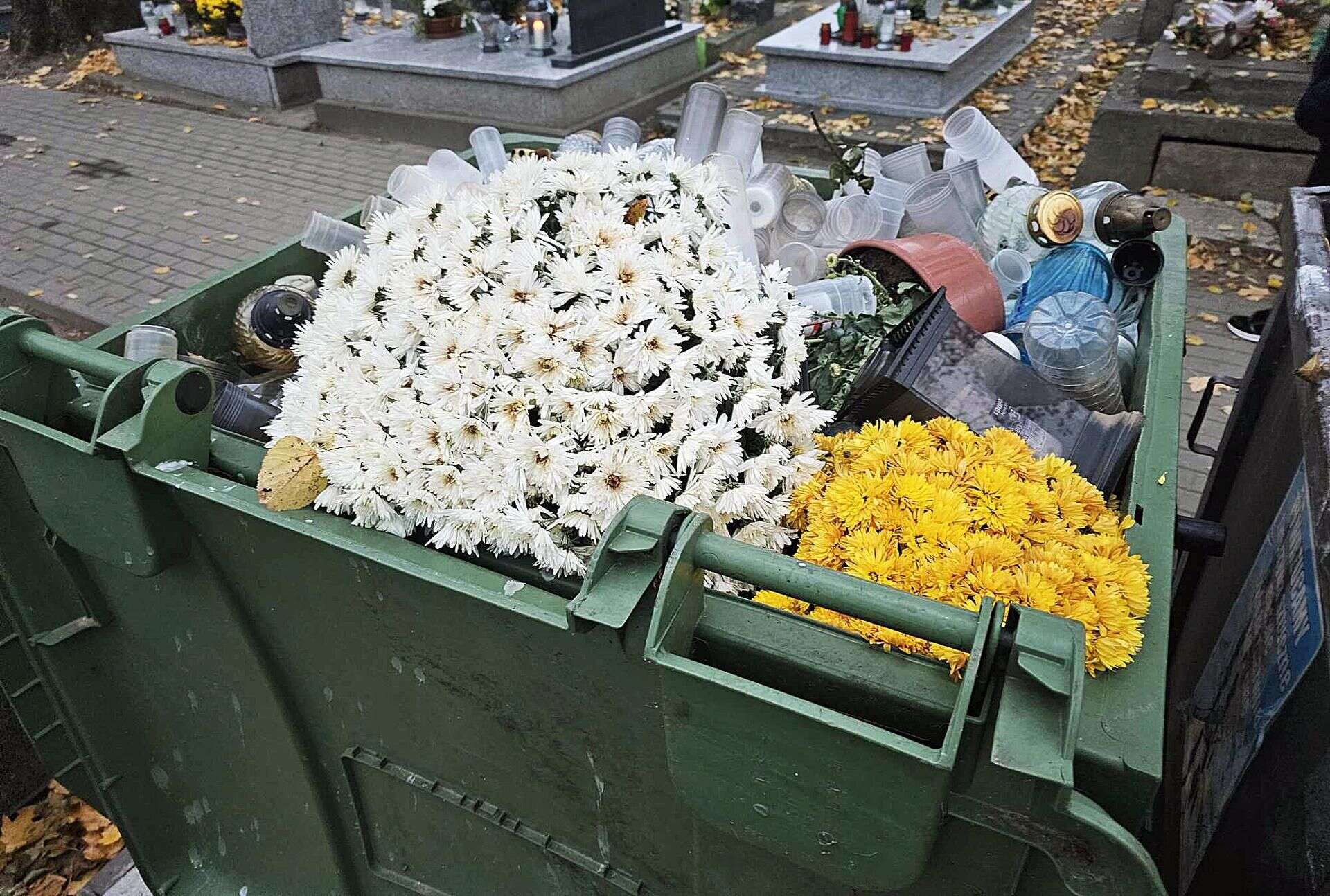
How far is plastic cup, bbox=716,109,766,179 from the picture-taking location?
279 centimetres

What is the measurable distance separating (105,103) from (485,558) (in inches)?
415

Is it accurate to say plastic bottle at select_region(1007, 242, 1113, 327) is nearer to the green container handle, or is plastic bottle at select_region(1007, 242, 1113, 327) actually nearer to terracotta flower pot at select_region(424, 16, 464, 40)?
the green container handle

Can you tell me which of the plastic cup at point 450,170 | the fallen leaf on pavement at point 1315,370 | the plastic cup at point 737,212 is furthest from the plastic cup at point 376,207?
the fallen leaf on pavement at point 1315,370

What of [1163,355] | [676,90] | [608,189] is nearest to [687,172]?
[608,189]

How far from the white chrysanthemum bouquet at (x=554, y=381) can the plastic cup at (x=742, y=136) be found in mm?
1123

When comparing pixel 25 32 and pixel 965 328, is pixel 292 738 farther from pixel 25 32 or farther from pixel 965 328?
pixel 25 32

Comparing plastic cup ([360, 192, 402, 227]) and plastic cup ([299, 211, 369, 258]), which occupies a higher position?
plastic cup ([360, 192, 402, 227])

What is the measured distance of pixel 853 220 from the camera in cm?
260

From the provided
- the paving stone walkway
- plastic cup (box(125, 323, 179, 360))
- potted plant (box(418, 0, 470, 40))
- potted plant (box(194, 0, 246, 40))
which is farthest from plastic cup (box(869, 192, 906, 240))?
potted plant (box(194, 0, 246, 40))

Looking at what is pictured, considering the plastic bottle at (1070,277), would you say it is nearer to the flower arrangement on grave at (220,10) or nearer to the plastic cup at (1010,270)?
the plastic cup at (1010,270)

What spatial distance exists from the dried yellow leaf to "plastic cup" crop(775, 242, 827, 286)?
→ 1.38m

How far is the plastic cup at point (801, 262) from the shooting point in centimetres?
241

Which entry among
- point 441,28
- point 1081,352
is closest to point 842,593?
point 1081,352

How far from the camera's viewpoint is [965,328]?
1.82 meters
